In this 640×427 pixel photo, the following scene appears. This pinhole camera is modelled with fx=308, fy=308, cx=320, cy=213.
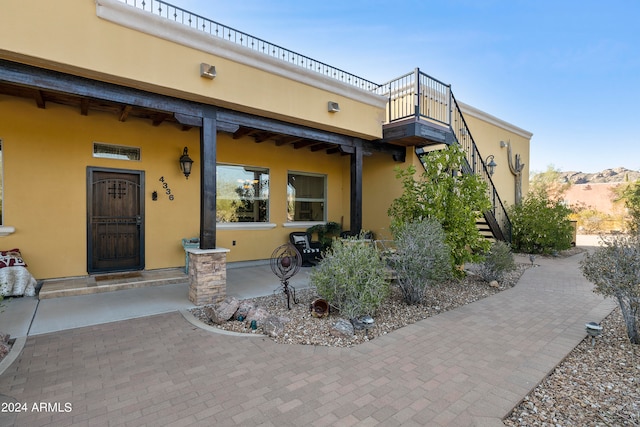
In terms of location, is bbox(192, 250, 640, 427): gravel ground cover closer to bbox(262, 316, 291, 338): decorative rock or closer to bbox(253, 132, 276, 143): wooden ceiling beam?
bbox(262, 316, 291, 338): decorative rock

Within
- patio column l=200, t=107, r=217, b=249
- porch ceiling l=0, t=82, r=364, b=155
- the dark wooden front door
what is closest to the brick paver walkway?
patio column l=200, t=107, r=217, b=249

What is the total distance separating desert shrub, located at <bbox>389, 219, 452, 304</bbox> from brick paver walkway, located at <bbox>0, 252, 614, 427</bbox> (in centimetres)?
78

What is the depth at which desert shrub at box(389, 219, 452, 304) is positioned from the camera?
16.1 ft

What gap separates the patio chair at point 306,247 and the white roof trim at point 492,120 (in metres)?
7.11

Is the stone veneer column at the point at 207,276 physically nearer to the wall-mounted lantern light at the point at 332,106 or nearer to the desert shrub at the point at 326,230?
the wall-mounted lantern light at the point at 332,106

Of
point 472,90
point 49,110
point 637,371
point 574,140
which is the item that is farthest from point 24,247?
point 574,140

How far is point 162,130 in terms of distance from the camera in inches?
272

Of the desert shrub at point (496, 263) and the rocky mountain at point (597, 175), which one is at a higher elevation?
the rocky mountain at point (597, 175)

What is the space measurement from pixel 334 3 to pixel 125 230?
7765 millimetres

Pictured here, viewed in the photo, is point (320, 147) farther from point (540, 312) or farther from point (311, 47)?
point (540, 312)

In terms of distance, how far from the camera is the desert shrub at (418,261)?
4.90 meters

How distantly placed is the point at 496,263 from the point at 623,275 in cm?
292

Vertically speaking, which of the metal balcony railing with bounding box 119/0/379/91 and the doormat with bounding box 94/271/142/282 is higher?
the metal balcony railing with bounding box 119/0/379/91

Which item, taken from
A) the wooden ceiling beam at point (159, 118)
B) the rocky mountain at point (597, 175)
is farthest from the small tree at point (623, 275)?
the rocky mountain at point (597, 175)
